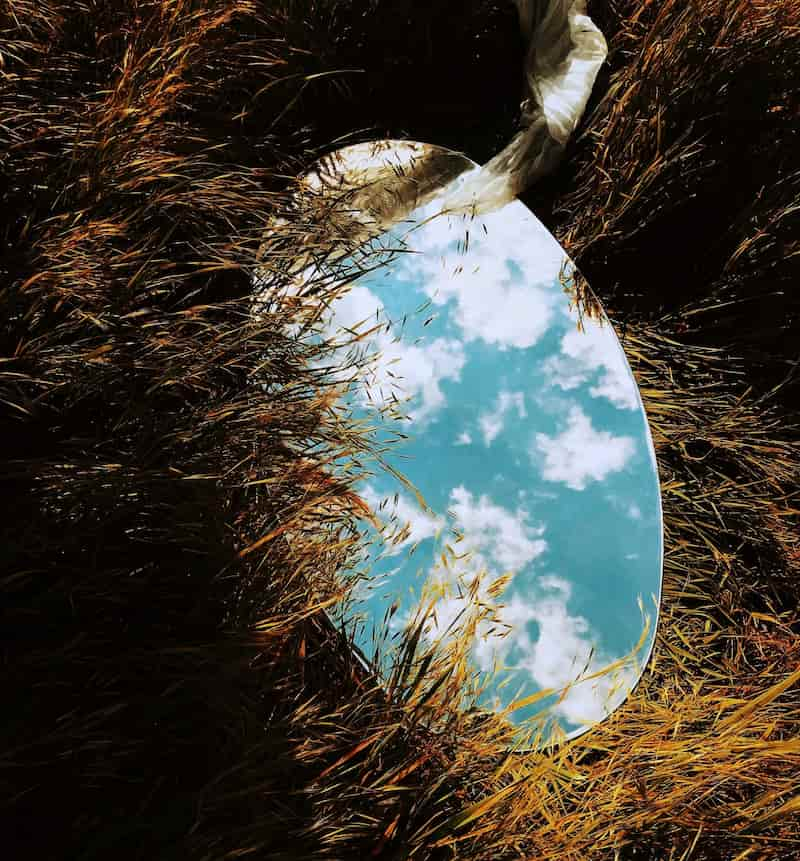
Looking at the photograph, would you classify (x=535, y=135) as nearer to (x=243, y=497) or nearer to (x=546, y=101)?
(x=546, y=101)

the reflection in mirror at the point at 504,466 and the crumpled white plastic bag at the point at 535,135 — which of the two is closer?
the reflection in mirror at the point at 504,466

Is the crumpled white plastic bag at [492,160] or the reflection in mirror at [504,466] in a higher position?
the crumpled white plastic bag at [492,160]

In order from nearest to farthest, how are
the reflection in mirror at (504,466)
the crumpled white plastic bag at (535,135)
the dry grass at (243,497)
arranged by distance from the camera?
the dry grass at (243,497) → the reflection in mirror at (504,466) → the crumpled white plastic bag at (535,135)

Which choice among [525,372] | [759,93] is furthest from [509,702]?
[759,93]

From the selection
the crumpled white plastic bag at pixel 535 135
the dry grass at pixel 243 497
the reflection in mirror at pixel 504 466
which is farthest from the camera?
the crumpled white plastic bag at pixel 535 135

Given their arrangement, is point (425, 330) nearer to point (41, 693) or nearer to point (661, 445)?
point (661, 445)

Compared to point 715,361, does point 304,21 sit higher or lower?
higher

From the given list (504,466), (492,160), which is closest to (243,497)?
(504,466)
